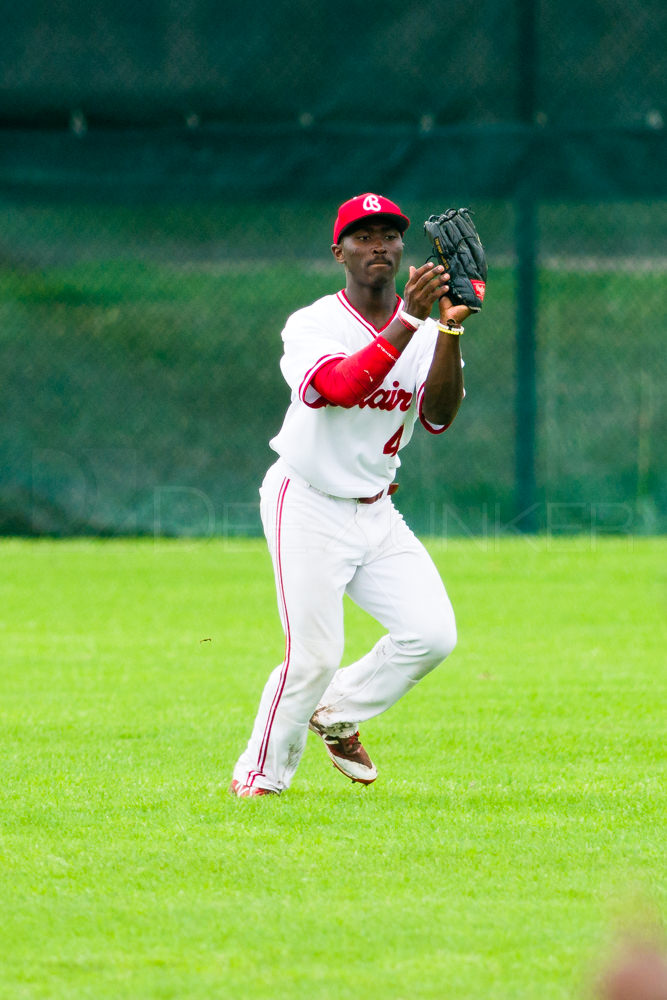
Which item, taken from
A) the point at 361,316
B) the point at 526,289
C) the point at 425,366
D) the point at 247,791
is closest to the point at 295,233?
the point at 526,289

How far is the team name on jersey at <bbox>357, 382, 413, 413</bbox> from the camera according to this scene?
4.71 metres

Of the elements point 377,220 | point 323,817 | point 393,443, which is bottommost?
point 323,817

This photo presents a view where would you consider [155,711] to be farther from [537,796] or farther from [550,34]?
[550,34]

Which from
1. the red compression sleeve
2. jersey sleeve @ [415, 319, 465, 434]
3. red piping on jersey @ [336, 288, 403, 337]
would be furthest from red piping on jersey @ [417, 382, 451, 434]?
the red compression sleeve

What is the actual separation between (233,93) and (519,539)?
423cm

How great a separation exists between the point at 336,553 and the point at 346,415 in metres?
0.47

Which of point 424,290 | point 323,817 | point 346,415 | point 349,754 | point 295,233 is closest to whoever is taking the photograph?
point 323,817

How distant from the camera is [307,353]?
15.0ft

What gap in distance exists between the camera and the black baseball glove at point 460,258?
456 cm

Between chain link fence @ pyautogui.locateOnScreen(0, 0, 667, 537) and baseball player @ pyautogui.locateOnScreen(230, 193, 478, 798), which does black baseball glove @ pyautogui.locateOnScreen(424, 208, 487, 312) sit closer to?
baseball player @ pyautogui.locateOnScreen(230, 193, 478, 798)

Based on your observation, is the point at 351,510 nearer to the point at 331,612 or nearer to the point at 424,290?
the point at 331,612

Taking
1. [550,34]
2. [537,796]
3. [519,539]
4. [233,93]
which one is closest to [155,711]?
[537,796]

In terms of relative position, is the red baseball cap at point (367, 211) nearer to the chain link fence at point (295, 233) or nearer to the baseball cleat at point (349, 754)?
the baseball cleat at point (349, 754)

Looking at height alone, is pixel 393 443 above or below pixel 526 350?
below
